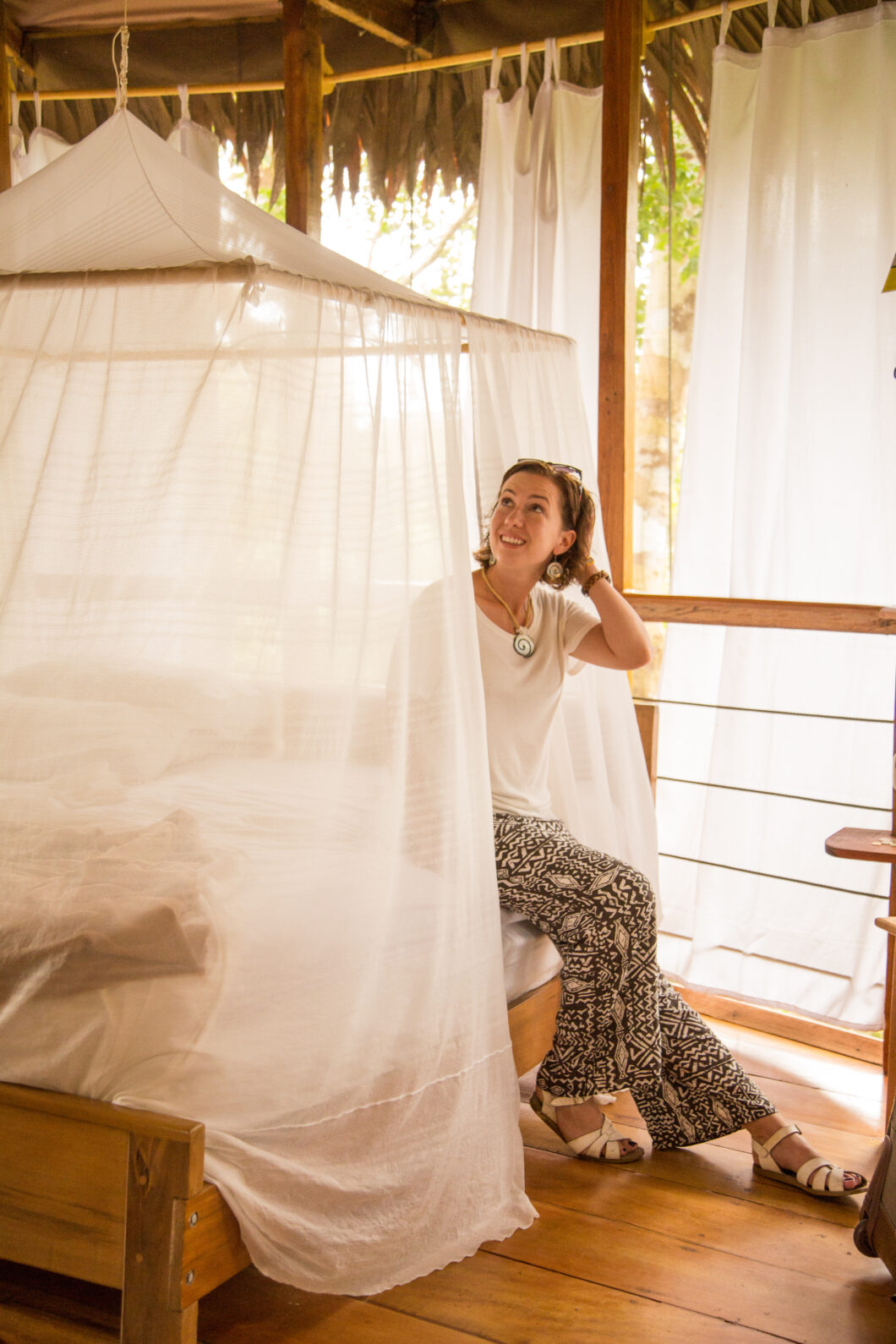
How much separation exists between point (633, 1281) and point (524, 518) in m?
1.39

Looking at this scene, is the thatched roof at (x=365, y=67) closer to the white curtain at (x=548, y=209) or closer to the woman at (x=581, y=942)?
the white curtain at (x=548, y=209)

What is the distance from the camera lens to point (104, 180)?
91.0 inches

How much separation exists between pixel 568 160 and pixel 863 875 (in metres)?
2.21

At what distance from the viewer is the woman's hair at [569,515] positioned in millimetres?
2564

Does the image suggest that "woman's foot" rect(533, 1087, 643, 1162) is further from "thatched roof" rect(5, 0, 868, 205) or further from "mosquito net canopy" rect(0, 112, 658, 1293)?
"thatched roof" rect(5, 0, 868, 205)

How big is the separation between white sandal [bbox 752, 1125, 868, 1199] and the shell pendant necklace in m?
1.02

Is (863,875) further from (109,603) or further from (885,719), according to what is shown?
(109,603)

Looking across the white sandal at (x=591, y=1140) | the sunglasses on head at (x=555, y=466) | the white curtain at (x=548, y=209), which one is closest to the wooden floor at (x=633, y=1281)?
the white sandal at (x=591, y=1140)

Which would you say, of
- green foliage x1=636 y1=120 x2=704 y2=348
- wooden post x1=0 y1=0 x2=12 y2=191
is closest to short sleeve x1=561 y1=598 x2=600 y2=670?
wooden post x1=0 y1=0 x2=12 y2=191

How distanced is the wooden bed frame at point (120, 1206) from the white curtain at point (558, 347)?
1.31 meters

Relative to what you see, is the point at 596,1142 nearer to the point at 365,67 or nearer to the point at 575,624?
the point at 575,624

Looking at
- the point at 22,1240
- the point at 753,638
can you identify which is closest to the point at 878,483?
the point at 753,638

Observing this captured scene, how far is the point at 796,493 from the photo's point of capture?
3340mm

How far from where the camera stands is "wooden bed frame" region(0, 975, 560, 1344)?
5.27 ft
